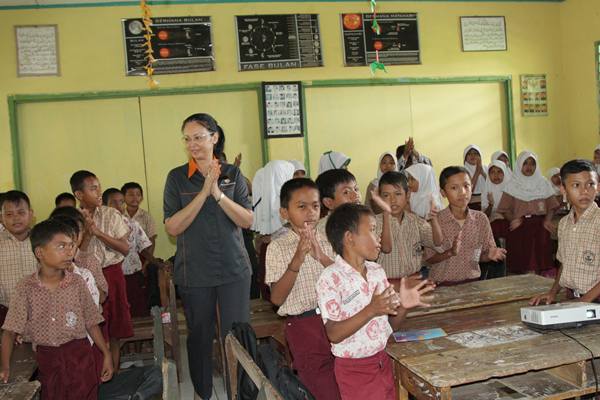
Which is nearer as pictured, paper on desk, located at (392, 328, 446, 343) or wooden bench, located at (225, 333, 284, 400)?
wooden bench, located at (225, 333, 284, 400)

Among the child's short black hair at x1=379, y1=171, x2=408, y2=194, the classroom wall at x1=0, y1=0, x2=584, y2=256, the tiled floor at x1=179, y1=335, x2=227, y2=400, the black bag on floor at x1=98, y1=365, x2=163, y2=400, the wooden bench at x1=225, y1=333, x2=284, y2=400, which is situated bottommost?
the tiled floor at x1=179, y1=335, x2=227, y2=400

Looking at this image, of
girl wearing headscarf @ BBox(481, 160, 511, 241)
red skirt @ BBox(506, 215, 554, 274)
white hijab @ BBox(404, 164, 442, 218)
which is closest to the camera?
white hijab @ BBox(404, 164, 442, 218)

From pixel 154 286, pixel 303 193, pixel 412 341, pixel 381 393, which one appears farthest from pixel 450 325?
pixel 154 286

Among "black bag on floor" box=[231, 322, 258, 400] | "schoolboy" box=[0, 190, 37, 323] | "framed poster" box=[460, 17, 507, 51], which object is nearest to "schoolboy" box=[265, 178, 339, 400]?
"black bag on floor" box=[231, 322, 258, 400]

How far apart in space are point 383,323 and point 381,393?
24 cm

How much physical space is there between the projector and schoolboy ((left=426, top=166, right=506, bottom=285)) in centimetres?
122

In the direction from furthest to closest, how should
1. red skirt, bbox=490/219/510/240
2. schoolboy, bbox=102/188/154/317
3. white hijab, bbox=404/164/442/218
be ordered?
red skirt, bbox=490/219/510/240 → white hijab, bbox=404/164/442/218 → schoolboy, bbox=102/188/154/317

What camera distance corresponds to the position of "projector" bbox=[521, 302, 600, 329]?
2141 mm

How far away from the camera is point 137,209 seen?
600 cm

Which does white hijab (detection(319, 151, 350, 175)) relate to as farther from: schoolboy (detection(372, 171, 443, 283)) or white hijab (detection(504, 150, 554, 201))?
schoolboy (detection(372, 171, 443, 283))

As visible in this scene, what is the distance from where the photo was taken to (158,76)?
21.1 feet

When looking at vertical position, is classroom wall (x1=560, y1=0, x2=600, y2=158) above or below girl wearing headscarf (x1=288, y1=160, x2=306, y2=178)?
above

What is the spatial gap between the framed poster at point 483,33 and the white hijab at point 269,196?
330 centimetres

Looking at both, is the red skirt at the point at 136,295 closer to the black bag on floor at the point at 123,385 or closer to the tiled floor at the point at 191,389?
the tiled floor at the point at 191,389
